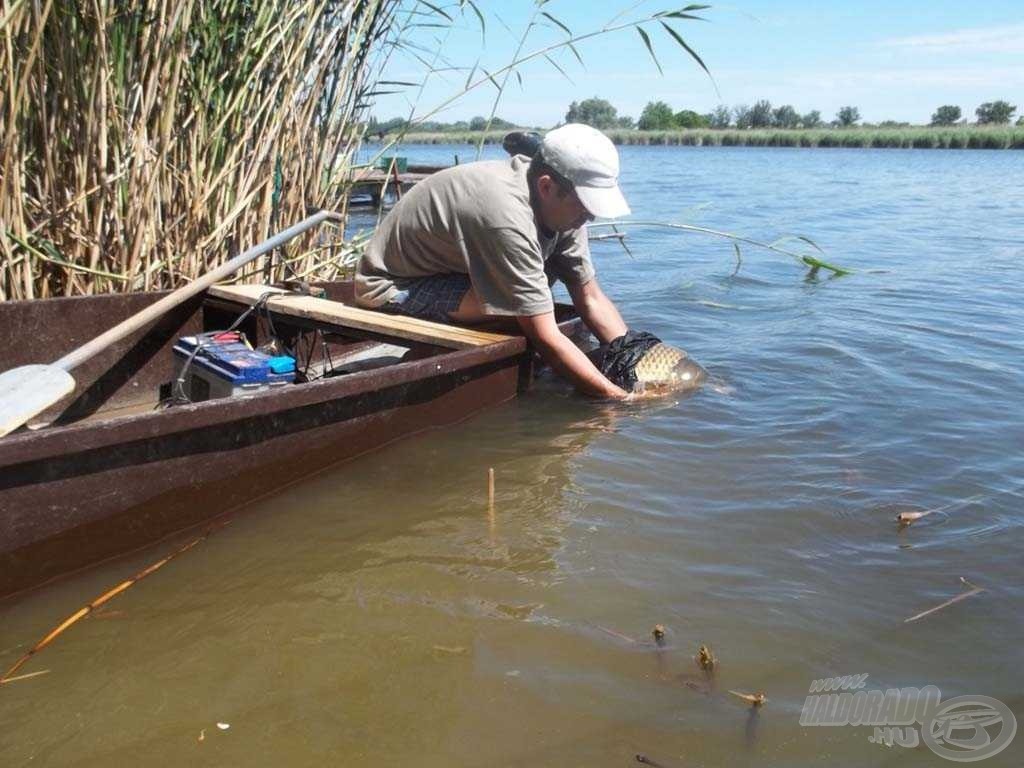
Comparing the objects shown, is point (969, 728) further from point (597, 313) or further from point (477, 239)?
point (597, 313)

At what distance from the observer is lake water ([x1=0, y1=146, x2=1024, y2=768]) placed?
213cm

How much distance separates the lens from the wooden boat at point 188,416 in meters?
2.56

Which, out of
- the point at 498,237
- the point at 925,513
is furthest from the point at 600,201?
the point at 925,513

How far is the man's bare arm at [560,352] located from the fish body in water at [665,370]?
424mm

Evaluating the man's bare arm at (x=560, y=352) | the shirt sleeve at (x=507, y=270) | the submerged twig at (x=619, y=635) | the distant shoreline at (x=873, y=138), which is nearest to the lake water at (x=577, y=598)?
the submerged twig at (x=619, y=635)

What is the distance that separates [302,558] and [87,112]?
2.23 meters

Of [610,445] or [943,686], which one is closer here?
[943,686]

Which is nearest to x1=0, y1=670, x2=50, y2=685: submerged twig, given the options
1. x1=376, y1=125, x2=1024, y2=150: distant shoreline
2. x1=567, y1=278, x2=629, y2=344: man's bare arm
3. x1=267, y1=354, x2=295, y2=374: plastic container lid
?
x1=267, y1=354, x2=295, y2=374: plastic container lid

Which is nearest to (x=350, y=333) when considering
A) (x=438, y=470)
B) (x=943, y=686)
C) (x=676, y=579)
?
(x=438, y=470)

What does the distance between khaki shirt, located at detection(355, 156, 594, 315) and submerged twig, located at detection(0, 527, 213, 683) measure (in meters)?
1.64

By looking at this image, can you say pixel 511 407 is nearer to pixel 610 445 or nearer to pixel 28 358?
pixel 610 445

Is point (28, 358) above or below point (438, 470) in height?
above

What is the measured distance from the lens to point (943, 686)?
2.35 metres

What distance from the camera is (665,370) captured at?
479cm
